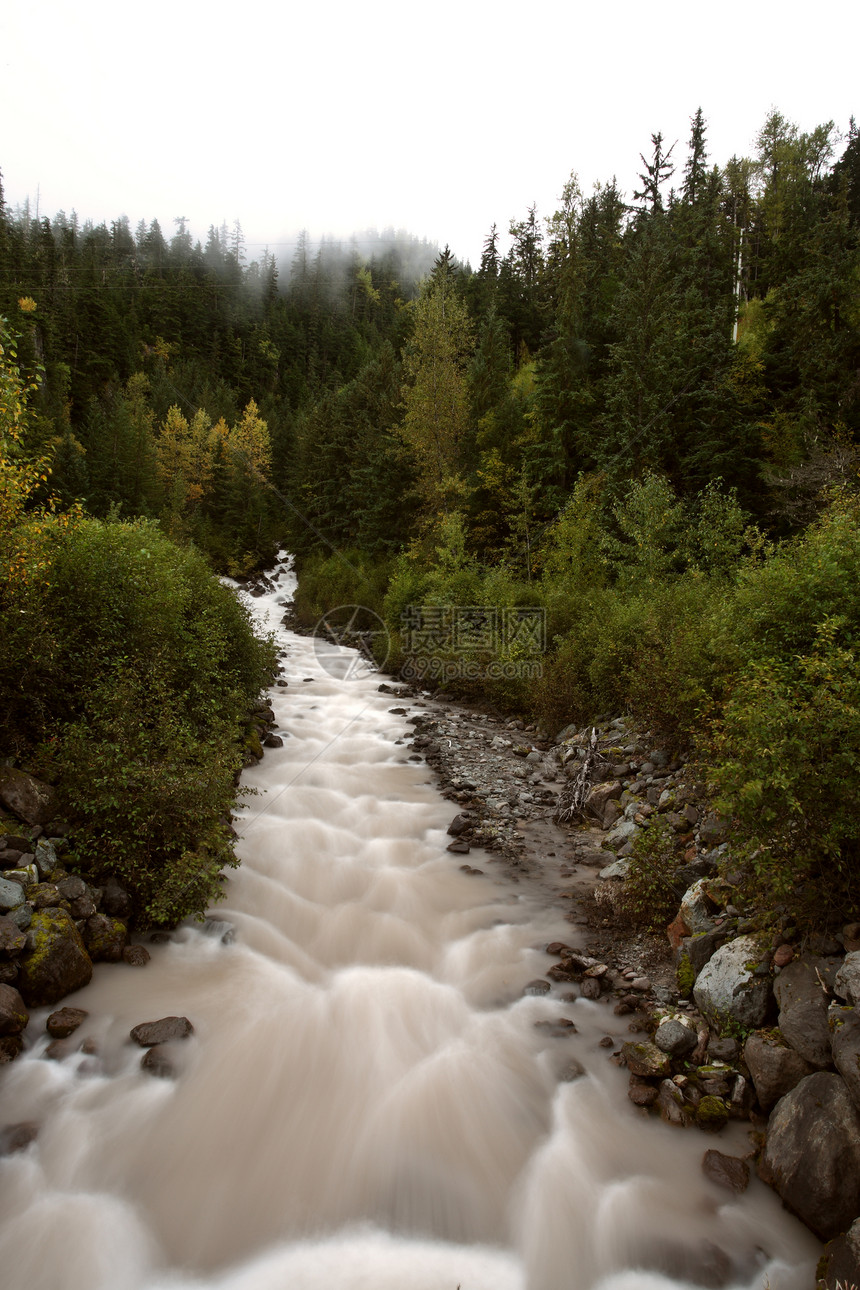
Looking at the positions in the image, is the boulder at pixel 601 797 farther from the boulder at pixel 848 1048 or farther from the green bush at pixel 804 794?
the boulder at pixel 848 1048

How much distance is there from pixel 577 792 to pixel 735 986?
18.9 feet

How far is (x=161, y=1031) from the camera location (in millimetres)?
6238

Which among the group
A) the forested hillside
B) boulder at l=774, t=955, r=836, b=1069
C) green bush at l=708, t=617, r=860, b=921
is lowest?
boulder at l=774, t=955, r=836, b=1069

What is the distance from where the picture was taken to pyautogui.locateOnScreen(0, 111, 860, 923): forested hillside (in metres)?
7.48

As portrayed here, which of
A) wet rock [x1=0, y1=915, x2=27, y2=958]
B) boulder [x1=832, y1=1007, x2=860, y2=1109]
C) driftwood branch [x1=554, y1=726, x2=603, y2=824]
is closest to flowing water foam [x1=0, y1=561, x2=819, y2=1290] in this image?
wet rock [x1=0, y1=915, x2=27, y2=958]

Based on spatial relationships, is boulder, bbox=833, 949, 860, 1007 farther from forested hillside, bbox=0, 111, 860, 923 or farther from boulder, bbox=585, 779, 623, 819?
boulder, bbox=585, 779, 623, 819

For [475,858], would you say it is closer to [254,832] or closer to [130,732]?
[254,832]

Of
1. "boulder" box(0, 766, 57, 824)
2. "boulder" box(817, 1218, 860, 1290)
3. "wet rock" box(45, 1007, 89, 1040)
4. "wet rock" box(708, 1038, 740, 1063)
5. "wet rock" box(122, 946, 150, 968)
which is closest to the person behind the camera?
"boulder" box(817, 1218, 860, 1290)

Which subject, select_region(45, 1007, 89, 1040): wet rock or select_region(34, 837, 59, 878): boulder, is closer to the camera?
select_region(45, 1007, 89, 1040): wet rock

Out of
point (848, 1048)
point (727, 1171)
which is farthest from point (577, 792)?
point (848, 1048)

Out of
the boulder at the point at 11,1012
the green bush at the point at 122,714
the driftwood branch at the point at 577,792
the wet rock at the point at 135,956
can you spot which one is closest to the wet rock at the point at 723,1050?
the driftwood branch at the point at 577,792

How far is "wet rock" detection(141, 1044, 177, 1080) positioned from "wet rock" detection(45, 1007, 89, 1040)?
781 mm

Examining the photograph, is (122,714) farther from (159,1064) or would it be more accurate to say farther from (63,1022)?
(159,1064)

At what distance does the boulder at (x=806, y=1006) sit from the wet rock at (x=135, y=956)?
22.0 feet
